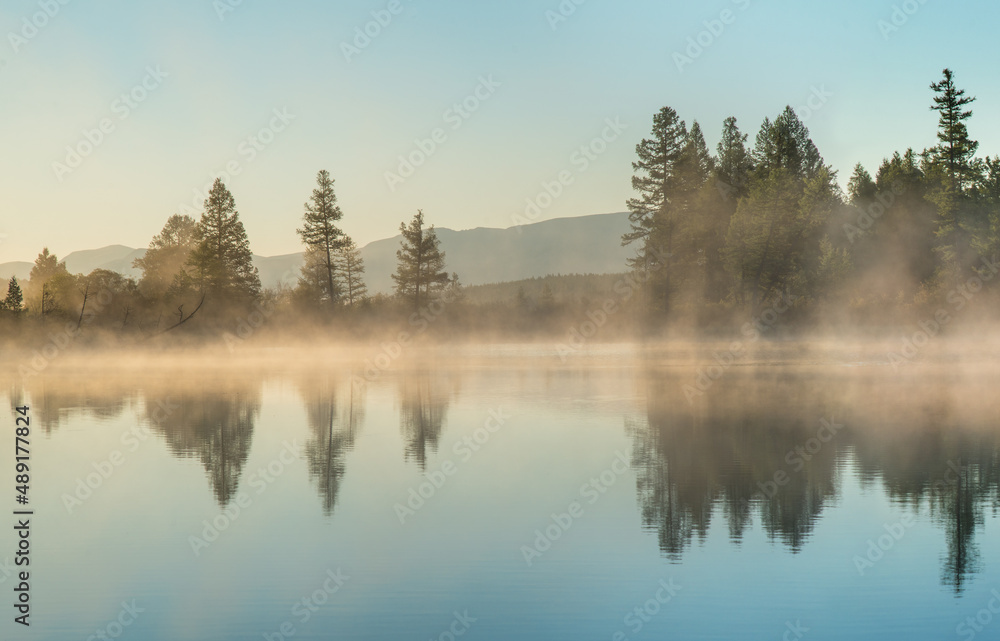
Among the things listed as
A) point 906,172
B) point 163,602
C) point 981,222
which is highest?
point 906,172

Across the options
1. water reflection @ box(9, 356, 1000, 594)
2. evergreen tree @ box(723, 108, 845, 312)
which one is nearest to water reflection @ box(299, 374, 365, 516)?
water reflection @ box(9, 356, 1000, 594)

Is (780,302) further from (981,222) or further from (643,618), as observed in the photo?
(643,618)

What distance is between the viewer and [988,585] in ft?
33.0

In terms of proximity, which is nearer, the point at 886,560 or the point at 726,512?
the point at 886,560

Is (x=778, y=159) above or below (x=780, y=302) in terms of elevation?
above

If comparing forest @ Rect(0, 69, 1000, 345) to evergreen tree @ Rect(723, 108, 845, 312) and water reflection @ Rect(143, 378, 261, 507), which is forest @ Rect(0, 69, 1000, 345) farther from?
water reflection @ Rect(143, 378, 261, 507)

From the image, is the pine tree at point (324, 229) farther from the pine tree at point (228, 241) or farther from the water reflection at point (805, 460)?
the water reflection at point (805, 460)

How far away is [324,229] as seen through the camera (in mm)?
99875

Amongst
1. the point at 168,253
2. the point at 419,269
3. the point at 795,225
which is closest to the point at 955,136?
the point at 795,225

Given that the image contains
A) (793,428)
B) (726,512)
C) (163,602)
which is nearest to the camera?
(163,602)

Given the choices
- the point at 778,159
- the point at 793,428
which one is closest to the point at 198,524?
the point at 793,428

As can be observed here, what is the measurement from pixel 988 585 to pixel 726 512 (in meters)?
4.14

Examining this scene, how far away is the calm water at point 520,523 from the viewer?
369 inches

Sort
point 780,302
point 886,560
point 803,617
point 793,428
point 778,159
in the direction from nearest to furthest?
point 803,617 < point 886,560 < point 793,428 < point 780,302 < point 778,159
